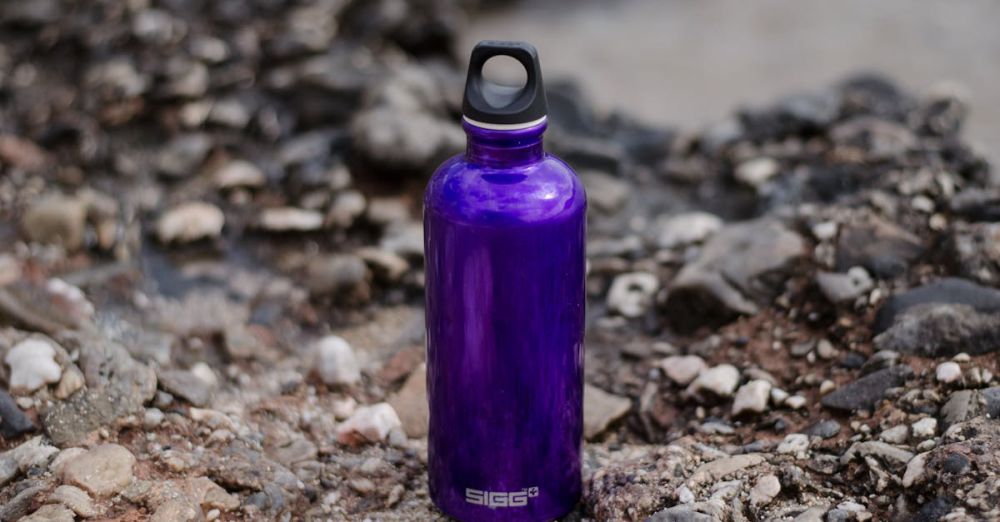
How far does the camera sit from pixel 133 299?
3535mm

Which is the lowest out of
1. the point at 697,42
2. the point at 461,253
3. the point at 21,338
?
the point at 697,42

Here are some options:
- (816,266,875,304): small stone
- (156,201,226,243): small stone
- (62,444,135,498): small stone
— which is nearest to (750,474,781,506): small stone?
(816,266,875,304): small stone

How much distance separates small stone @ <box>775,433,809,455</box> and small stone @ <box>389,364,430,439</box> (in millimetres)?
880

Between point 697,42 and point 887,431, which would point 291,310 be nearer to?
point 887,431

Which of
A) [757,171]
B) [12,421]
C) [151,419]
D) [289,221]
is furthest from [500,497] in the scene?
[757,171]

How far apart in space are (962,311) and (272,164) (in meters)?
2.54

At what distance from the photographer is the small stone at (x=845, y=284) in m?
3.03

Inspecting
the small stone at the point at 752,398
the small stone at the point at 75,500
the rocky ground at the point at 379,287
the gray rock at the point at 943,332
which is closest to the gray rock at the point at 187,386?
the rocky ground at the point at 379,287

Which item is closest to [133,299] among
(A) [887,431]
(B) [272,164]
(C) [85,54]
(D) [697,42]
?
(B) [272,164]

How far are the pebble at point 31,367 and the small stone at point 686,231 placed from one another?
6.21 feet

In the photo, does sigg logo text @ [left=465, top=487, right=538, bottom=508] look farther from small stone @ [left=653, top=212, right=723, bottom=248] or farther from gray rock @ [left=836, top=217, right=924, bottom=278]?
small stone @ [left=653, top=212, right=723, bottom=248]

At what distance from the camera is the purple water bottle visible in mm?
2197

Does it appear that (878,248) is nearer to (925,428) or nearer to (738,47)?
(925,428)

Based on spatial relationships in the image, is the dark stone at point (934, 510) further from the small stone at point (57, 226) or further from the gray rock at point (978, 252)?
the small stone at point (57, 226)
